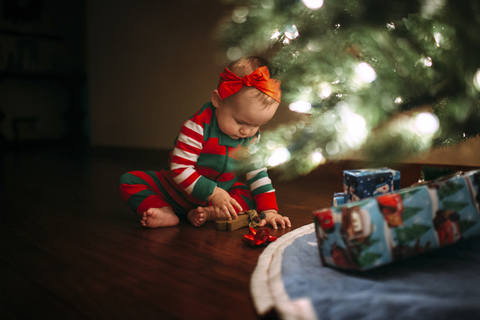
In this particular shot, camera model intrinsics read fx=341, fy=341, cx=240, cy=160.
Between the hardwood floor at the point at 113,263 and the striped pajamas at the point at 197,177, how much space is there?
72 mm

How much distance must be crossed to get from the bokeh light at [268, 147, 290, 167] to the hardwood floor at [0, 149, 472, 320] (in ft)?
0.63

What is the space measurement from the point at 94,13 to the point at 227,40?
10.6 feet

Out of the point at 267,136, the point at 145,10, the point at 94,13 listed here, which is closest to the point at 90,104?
the point at 94,13

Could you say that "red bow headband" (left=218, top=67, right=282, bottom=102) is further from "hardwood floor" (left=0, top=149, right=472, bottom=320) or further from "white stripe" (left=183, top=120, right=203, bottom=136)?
"hardwood floor" (left=0, top=149, right=472, bottom=320)

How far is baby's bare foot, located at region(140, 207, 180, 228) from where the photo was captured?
82 cm

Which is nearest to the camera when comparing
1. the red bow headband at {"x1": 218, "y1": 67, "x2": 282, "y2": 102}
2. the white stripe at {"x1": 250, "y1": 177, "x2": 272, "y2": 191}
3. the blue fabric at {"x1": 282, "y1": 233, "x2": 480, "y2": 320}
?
the blue fabric at {"x1": 282, "y1": 233, "x2": 480, "y2": 320}

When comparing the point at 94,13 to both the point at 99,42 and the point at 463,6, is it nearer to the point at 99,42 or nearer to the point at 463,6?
the point at 99,42

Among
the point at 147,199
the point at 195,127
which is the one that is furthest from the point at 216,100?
the point at 147,199

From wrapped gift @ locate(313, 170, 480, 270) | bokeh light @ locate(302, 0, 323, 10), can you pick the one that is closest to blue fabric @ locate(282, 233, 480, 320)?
wrapped gift @ locate(313, 170, 480, 270)

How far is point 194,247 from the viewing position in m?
0.70

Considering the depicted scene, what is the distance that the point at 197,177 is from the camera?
842mm

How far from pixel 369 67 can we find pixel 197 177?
486 mm

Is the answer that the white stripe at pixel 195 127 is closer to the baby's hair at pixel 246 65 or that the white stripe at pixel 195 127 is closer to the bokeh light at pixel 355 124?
the baby's hair at pixel 246 65

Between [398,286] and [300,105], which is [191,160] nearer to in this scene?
[300,105]
